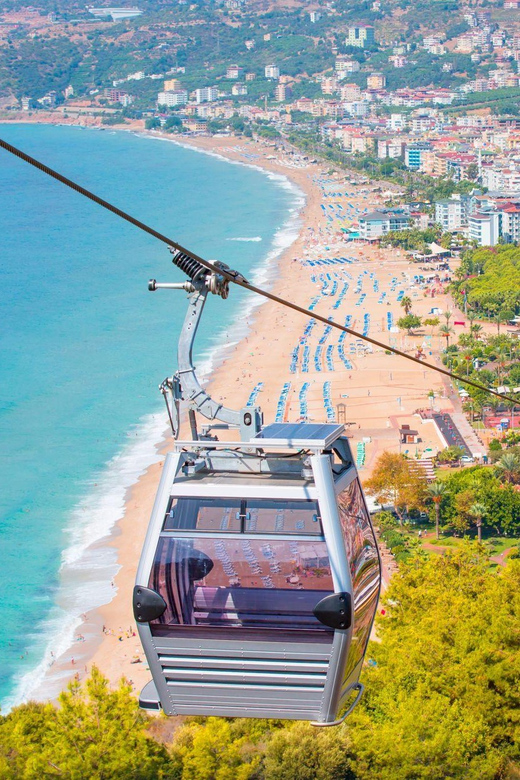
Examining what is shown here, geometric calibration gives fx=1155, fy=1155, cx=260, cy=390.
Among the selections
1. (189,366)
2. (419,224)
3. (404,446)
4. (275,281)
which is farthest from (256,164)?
(189,366)

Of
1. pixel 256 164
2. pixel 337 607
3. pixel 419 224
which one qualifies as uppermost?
pixel 337 607

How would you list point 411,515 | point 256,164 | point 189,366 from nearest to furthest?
point 189,366, point 411,515, point 256,164

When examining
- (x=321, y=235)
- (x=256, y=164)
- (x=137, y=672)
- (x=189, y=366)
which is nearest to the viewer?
(x=189, y=366)

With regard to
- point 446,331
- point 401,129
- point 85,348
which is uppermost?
point 446,331

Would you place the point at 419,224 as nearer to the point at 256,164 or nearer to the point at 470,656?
the point at 256,164

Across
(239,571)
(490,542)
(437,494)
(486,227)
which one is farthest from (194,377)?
(486,227)

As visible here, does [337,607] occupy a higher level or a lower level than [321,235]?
higher

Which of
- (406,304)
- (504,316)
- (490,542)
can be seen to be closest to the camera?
(490,542)

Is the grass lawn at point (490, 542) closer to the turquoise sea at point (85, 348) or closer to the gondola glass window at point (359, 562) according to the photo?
the turquoise sea at point (85, 348)

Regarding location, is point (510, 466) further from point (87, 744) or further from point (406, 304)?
point (406, 304)
